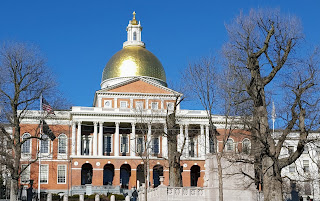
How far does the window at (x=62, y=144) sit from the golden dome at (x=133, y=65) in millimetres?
13887

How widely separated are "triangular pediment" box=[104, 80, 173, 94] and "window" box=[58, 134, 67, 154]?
970 centimetres

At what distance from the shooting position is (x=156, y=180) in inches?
3034

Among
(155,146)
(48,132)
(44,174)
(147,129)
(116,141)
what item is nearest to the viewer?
(48,132)

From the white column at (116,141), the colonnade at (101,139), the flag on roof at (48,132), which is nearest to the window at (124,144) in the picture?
the colonnade at (101,139)

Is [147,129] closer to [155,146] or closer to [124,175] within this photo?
[155,146]

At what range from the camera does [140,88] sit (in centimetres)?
8031

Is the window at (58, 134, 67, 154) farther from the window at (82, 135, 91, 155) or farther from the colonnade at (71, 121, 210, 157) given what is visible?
the window at (82, 135, 91, 155)

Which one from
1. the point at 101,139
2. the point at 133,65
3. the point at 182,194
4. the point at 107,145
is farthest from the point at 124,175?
the point at 182,194

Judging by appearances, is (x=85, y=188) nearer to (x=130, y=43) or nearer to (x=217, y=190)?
(x=130, y=43)

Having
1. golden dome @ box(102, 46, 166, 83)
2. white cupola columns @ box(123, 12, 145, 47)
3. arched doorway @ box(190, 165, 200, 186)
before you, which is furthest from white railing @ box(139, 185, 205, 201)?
white cupola columns @ box(123, 12, 145, 47)

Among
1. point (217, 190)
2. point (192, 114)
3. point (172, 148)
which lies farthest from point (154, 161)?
point (217, 190)

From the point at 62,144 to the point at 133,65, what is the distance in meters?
17.5

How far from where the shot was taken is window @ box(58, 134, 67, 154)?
7631cm

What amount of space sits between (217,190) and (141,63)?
54.5 meters
